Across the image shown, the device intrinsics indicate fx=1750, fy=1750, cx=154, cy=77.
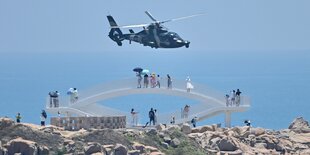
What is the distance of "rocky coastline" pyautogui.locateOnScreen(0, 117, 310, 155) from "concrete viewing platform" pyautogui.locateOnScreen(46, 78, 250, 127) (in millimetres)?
4072

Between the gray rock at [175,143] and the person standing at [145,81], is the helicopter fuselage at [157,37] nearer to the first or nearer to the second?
the person standing at [145,81]

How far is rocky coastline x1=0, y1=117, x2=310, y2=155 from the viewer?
225 ft

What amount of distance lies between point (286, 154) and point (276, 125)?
4082cm

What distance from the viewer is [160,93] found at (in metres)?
82.8

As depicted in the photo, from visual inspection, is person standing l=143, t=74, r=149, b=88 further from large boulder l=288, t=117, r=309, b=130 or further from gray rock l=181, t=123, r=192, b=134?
large boulder l=288, t=117, r=309, b=130

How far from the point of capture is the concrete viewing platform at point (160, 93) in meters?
82.1

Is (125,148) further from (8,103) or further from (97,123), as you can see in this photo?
(8,103)

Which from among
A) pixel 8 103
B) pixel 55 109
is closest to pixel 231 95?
pixel 55 109

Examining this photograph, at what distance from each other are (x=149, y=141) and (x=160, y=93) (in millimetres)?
10801

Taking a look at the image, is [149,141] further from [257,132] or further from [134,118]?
[134,118]

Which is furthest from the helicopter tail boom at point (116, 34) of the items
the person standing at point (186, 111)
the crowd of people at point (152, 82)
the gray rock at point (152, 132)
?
the gray rock at point (152, 132)

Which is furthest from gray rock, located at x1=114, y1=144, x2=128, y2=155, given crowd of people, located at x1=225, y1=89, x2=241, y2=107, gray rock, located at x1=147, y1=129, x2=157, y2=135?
crowd of people, located at x1=225, y1=89, x2=241, y2=107

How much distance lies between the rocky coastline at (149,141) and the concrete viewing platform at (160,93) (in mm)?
4072

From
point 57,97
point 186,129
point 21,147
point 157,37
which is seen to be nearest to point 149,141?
point 186,129
